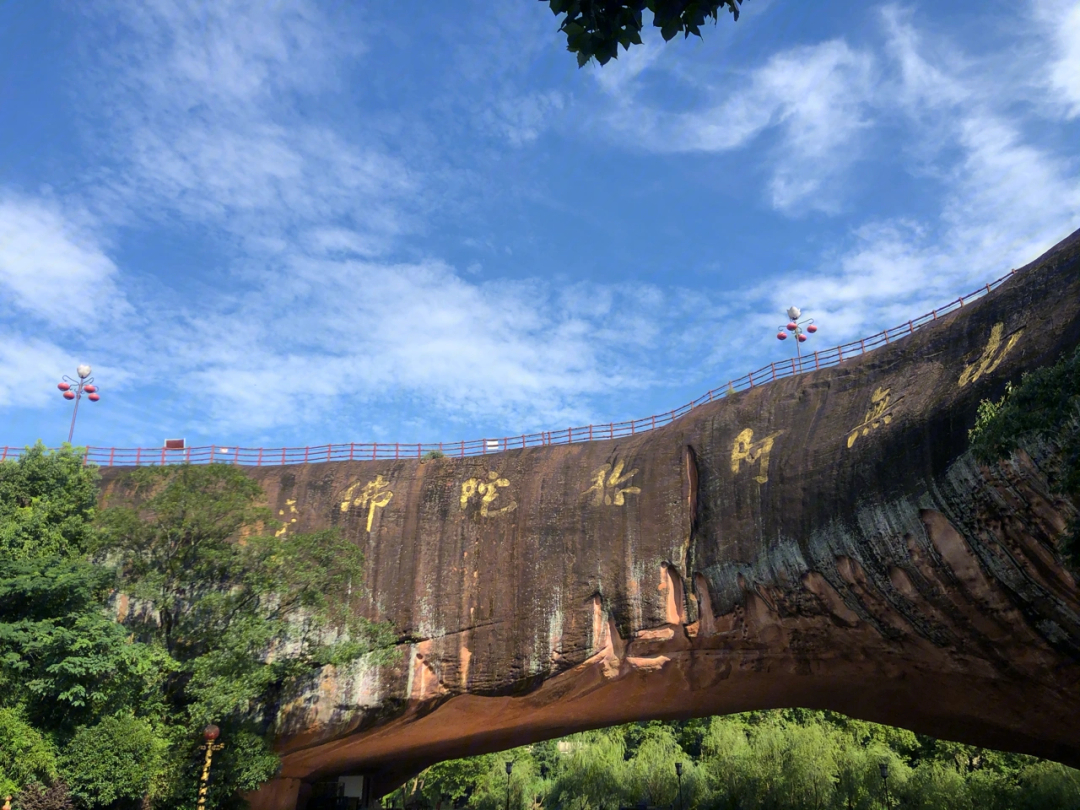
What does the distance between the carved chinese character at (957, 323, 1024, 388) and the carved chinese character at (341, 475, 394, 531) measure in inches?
708

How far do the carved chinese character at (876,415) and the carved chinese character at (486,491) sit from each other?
1117 centimetres

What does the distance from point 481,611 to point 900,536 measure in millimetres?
12527

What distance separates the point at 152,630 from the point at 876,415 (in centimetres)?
1980

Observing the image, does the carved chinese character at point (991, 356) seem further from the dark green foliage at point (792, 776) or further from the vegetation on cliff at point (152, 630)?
the vegetation on cliff at point (152, 630)

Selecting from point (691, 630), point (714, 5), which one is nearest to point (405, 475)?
point (691, 630)

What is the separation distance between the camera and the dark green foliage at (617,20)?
6.45 m

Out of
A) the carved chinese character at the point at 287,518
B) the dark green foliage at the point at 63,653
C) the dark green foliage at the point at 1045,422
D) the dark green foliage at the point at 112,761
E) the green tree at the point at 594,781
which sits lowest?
the green tree at the point at 594,781

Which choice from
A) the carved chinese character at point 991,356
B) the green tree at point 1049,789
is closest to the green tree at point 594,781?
the green tree at point 1049,789

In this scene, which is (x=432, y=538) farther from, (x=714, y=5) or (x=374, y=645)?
(x=714, y=5)

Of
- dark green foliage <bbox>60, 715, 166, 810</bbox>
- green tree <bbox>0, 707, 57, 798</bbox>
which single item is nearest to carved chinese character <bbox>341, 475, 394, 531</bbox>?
dark green foliage <bbox>60, 715, 166, 810</bbox>

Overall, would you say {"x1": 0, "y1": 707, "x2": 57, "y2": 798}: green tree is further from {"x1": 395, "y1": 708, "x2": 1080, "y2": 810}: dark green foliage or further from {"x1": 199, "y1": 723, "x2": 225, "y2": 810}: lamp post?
{"x1": 395, "y1": 708, "x2": 1080, "y2": 810}: dark green foliage

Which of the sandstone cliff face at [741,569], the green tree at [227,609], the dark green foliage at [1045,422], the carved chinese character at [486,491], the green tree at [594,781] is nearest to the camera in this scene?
the dark green foliage at [1045,422]

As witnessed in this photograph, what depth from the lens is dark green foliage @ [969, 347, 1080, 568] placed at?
12883 millimetres

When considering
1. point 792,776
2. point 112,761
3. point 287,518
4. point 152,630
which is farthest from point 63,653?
point 792,776
